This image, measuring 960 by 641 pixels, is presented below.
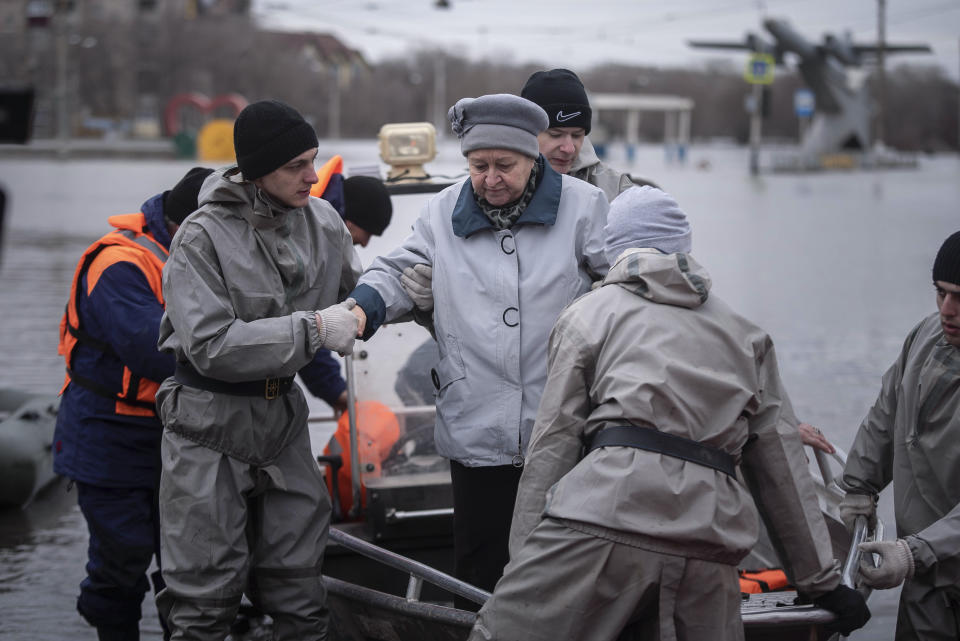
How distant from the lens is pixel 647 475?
106 inches

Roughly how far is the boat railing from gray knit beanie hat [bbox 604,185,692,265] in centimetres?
119

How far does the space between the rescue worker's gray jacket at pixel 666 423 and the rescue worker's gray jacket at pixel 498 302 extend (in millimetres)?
592

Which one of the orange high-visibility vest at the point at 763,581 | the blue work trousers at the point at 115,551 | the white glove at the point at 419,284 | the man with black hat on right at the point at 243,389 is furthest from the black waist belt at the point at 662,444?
the blue work trousers at the point at 115,551

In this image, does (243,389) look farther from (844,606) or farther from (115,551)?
(844,606)

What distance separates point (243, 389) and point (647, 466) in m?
1.40

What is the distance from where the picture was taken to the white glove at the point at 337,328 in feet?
11.2

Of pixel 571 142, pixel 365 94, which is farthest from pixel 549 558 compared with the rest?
pixel 365 94

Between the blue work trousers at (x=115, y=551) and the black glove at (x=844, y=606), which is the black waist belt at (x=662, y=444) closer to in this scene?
the black glove at (x=844, y=606)

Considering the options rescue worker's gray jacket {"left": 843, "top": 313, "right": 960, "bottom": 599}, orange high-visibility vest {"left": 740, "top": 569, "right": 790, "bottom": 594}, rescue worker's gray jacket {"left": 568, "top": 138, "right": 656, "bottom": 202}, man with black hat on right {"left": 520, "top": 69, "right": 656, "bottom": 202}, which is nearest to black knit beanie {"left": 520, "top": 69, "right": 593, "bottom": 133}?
man with black hat on right {"left": 520, "top": 69, "right": 656, "bottom": 202}

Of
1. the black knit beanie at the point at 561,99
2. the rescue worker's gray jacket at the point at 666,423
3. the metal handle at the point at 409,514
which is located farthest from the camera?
the metal handle at the point at 409,514

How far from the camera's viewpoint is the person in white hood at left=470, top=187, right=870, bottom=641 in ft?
8.89

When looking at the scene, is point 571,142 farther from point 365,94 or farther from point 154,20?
point 365,94

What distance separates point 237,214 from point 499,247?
0.84 m

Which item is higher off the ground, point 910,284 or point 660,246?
point 660,246
